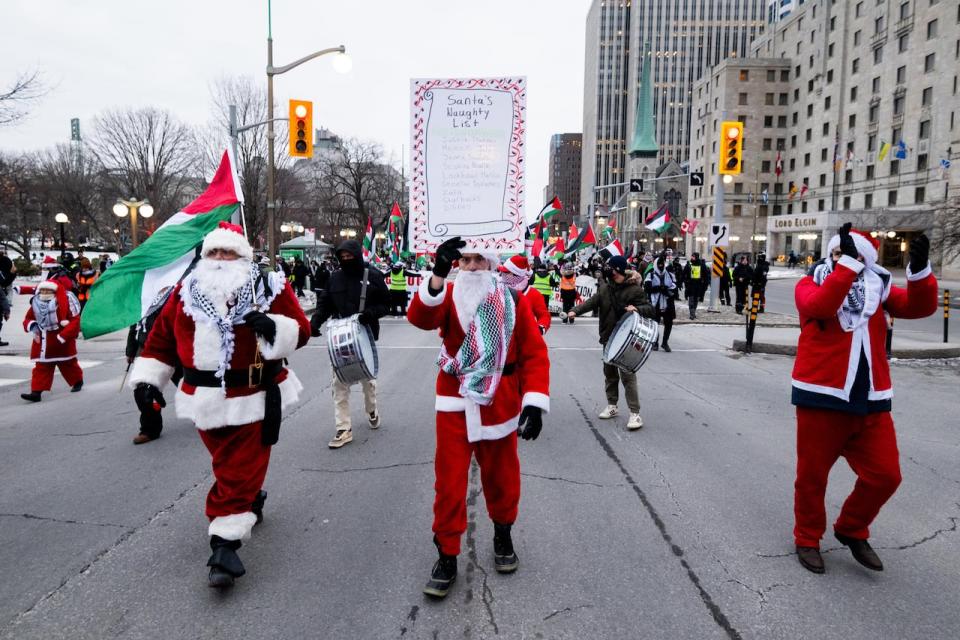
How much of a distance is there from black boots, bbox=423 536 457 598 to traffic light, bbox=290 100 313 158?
13.1 metres

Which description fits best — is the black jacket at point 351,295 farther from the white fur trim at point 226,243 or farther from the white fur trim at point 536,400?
the white fur trim at point 536,400

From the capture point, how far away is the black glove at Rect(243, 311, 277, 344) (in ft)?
11.0

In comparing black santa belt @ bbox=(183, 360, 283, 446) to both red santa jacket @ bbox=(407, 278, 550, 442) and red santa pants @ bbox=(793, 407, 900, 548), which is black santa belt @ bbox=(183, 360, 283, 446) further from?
red santa pants @ bbox=(793, 407, 900, 548)

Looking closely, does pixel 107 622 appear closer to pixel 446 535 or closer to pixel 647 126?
pixel 446 535

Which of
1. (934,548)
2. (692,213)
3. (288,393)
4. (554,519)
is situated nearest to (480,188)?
(288,393)

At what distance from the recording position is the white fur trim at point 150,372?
3471mm

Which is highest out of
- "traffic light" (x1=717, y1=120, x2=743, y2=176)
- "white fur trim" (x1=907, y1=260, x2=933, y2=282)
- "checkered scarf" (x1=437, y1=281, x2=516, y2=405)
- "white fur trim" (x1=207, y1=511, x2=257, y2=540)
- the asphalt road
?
"traffic light" (x1=717, y1=120, x2=743, y2=176)

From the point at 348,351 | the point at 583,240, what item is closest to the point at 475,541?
the point at 348,351

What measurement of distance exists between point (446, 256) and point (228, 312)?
1.28 meters

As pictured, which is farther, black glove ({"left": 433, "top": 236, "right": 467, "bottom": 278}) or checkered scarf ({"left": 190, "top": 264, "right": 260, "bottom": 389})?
checkered scarf ({"left": 190, "top": 264, "right": 260, "bottom": 389})

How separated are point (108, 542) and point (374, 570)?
5.66 feet

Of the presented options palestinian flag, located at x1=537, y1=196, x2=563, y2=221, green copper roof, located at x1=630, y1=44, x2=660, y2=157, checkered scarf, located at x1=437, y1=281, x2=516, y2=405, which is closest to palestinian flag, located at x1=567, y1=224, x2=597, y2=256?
palestinian flag, located at x1=537, y1=196, x2=563, y2=221

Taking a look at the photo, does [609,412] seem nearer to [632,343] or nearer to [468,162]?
[632,343]

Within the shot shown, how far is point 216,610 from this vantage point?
3.02 meters
